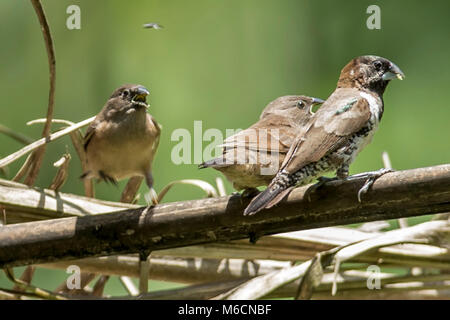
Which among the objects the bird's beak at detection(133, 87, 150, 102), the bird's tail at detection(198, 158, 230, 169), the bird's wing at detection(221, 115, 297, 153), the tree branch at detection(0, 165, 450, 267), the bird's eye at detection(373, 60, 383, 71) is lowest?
the tree branch at detection(0, 165, 450, 267)

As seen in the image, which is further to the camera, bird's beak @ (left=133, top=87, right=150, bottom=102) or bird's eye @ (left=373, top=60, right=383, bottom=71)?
bird's beak @ (left=133, top=87, right=150, bottom=102)

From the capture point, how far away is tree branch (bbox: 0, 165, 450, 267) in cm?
200

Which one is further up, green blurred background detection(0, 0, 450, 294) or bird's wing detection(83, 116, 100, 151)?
green blurred background detection(0, 0, 450, 294)

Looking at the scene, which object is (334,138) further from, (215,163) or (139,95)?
(139,95)

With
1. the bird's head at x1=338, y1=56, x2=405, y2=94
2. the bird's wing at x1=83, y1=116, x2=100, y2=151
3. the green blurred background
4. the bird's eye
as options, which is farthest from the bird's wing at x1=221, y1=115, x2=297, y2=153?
the green blurred background

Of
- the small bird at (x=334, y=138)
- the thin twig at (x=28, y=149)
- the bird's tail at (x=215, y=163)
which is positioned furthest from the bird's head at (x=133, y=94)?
the small bird at (x=334, y=138)

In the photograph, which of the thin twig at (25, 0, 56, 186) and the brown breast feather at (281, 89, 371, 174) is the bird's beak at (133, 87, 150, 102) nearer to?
the thin twig at (25, 0, 56, 186)

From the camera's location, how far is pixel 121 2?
5.42 meters

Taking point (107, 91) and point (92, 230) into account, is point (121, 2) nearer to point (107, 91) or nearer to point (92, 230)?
point (107, 91)

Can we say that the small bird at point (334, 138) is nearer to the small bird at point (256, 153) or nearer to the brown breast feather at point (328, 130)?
the brown breast feather at point (328, 130)

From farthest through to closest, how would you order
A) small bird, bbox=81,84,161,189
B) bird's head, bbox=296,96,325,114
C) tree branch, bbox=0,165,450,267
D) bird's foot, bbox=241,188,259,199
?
small bird, bbox=81,84,161,189
bird's head, bbox=296,96,325,114
bird's foot, bbox=241,188,259,199
tree branch, bbox=0,165,450,267

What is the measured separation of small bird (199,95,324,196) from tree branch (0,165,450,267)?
22 cm

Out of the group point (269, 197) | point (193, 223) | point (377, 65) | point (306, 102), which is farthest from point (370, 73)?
point (193, 223)
